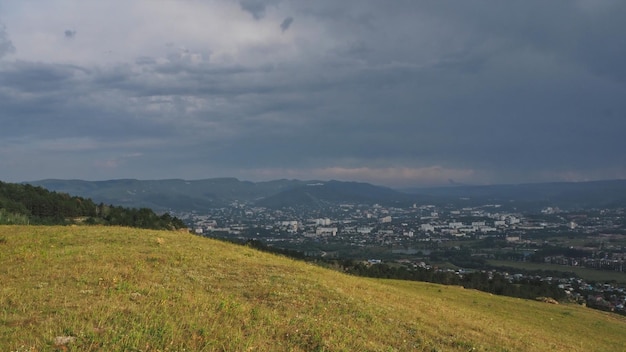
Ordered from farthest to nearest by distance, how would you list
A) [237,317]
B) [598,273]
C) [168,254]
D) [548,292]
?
[598,273], [548,292], [168,254], [237,317]

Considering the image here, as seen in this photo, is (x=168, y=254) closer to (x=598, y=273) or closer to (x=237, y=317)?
(x=237, y=317)

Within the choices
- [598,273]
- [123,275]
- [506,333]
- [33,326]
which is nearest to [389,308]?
[506,333]

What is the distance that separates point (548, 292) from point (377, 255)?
9181cm

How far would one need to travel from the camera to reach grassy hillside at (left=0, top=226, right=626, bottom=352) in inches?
410

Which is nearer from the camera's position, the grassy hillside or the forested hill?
the grassy hillside

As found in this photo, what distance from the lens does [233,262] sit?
Result: 24.1 meters

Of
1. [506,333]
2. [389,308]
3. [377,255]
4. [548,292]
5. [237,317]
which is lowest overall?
[377,255]

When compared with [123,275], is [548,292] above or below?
below

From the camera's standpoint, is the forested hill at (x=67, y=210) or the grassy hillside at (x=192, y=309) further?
the forested hill at (x=67, y=210)

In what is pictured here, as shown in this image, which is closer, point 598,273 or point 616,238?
point 598,273

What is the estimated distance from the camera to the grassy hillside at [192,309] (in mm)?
10406

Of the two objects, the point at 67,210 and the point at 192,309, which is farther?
the point at 67,210

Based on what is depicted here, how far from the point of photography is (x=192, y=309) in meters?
13.2

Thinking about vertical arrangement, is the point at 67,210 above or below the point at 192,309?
below
